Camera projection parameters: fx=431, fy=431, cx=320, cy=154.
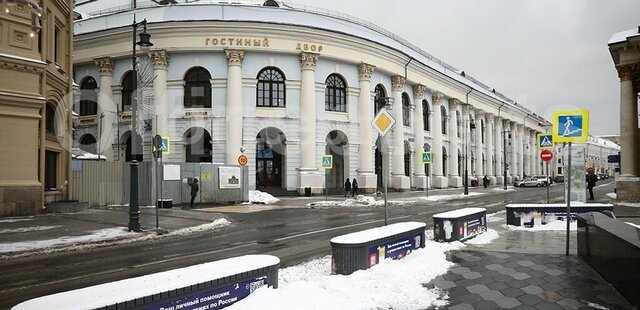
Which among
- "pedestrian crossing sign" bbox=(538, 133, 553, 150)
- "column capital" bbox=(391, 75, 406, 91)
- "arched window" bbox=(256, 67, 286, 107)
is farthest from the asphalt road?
"column capital" bbox=(391, 75, 406, 91)

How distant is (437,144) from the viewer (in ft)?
166

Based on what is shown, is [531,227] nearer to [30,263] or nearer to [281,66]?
[30,263]

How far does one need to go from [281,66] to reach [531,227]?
1006 inches

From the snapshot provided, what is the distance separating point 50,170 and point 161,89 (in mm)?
14705

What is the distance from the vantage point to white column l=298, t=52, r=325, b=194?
113 feet

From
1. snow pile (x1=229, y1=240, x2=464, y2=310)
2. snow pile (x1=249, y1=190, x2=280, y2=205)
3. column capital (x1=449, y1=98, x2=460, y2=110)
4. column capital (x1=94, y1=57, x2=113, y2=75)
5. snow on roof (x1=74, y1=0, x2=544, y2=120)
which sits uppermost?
snow on roof (x1=74, y1=0, x2=544, y2=120)

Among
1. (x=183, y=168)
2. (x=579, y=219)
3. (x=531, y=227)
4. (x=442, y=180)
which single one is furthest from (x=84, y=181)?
(x=442, y=180)

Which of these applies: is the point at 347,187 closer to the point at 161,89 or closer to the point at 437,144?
the point at 161,89

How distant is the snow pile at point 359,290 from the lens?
5.26 metres

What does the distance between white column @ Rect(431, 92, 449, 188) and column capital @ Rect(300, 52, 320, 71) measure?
67.9 feet

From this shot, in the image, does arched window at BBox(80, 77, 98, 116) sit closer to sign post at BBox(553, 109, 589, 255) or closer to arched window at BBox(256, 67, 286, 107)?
arched window at BBox(256, 67, 286, 107)

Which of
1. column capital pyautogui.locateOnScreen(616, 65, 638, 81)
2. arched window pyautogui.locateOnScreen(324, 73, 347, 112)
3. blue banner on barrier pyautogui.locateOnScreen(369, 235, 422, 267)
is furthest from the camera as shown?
arched window pyautogui.locateOnScreen(324, 73, 347, 112)

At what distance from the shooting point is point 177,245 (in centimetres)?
1173

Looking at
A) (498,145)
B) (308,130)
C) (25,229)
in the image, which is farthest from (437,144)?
(25,229)
